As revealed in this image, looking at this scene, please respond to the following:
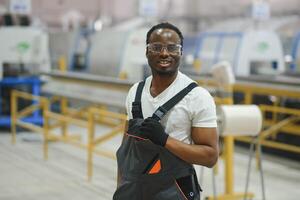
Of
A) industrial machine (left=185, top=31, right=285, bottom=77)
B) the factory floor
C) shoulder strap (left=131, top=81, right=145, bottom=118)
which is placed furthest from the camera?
industrial machine (left=185, top=31, right=285, bottom=77)

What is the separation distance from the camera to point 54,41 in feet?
44.7

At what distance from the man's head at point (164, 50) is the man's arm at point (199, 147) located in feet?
0.98

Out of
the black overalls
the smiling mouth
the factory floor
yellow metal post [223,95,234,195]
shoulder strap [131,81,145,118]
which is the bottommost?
the factory floor

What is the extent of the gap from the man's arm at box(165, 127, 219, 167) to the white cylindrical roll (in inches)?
89.5

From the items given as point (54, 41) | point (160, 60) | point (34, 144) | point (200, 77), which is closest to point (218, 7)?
point (54, 41)

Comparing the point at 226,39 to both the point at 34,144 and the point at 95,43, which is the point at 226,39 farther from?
the point at 34,144

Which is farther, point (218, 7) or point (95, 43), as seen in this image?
point (218, 7)

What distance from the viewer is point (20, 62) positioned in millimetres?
9625

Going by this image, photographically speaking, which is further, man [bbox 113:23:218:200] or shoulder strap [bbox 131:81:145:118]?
shoulder strap [bbox 131:81:145:118]

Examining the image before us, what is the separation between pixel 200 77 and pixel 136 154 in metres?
6.62

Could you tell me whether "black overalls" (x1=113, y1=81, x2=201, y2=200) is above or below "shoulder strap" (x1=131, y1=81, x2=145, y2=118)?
below

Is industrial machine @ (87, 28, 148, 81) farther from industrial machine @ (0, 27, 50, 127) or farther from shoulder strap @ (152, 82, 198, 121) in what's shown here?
shoulder strap @ (152, 82, 198, 121)

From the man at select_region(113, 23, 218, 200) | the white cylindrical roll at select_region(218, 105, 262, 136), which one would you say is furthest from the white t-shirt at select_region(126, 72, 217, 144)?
the white cylindrical roll at select_region(218, 105, 262, 136)

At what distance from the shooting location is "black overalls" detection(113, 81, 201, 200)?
230cm
